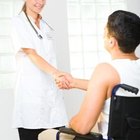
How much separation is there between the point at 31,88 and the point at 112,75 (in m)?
0.98

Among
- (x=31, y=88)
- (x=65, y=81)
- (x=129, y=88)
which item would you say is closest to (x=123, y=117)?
(x=129, y=88)

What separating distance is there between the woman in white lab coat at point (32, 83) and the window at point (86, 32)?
3.22 ft

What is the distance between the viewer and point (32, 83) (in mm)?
2232

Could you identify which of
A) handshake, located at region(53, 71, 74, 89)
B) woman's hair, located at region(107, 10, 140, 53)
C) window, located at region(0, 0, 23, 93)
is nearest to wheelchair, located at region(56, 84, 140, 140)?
woman's hair, located at region(107, 10, 140, 53)

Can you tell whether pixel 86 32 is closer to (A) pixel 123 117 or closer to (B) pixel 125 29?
(B) pixel 125 29

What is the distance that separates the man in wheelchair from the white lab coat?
2.58 feet

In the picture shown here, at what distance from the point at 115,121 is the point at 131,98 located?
123 mm

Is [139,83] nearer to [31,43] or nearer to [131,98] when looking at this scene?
[131,98]

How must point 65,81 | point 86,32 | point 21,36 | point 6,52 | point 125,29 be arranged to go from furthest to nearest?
1. point 86,32
2. point 6,52
3. point 21,36
4. point 65,81
5. point 125,29

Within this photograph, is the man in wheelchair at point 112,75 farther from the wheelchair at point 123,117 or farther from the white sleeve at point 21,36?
the white sleeve at point 21,36

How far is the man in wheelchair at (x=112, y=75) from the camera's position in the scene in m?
1.37

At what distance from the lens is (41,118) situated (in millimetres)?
2244

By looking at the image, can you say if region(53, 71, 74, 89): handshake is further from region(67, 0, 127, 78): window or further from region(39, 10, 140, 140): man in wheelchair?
region(67, 0, 127, 78): window

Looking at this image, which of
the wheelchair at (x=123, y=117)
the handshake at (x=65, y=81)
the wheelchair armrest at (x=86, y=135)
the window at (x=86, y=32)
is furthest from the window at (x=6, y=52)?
the wheelchair at (x=123, y=117)
